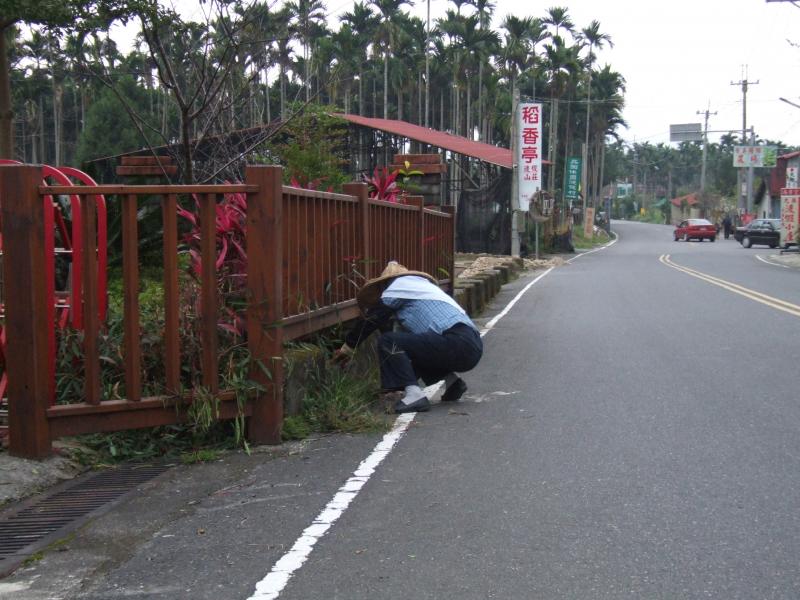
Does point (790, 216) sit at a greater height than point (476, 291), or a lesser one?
greater

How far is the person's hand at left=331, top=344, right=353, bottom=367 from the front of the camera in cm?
766

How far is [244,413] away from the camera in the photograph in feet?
20.5

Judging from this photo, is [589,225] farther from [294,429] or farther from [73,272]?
[73,272]

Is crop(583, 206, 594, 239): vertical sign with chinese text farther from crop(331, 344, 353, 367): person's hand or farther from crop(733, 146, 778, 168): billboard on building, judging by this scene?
crop(331, 344, 353, 367): person's hand

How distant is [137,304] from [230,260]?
121 cm

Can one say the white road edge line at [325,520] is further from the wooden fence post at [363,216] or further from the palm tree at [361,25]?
the palm tree at [361,25]

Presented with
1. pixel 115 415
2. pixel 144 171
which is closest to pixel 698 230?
pixel 144 171

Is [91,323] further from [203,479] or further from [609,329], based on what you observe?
[609,329]

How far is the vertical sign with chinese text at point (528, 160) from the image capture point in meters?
33.7

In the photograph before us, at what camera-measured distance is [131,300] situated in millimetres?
5832

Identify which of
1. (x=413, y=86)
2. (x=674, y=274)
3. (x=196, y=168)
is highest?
(x=413, y=86)

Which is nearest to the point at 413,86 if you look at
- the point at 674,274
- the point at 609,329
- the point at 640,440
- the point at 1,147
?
the point at 674,274

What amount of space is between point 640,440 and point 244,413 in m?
2.69

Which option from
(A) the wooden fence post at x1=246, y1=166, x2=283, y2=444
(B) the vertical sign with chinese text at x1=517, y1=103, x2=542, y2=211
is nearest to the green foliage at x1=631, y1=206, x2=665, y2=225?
(B) the vertical sign with chinese text at x1=517, y1=103, x2=542, y2=211
